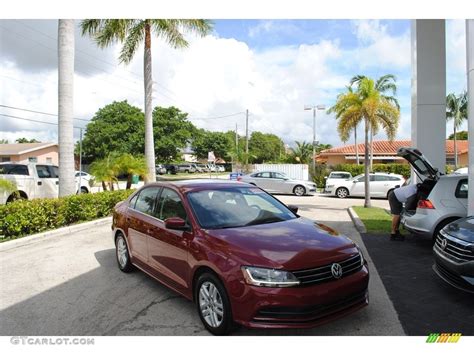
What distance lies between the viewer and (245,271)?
3297 mm

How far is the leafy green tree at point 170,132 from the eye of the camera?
133ft

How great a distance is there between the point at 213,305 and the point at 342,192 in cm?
1700

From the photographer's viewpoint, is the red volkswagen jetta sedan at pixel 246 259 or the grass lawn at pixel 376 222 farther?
the grass lawn at pixel 376 222

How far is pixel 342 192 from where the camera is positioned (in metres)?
19.6

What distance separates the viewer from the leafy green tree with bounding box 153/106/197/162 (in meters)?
40.5

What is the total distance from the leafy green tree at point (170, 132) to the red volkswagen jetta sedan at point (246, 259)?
36.2 m

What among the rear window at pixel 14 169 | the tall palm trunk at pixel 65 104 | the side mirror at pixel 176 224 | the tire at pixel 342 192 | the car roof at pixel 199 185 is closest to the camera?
the side mirror at pixel 176 224

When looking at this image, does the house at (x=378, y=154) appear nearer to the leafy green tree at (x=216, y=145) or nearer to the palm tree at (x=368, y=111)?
the palm tree at (x=368, y=111)

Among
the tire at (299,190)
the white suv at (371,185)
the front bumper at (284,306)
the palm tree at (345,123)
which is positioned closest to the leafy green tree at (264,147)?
the tire at (299,190)

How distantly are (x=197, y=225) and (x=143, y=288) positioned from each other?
62.0 inches

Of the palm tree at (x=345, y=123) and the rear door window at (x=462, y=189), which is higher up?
the palm tree at (x=345, y=123)

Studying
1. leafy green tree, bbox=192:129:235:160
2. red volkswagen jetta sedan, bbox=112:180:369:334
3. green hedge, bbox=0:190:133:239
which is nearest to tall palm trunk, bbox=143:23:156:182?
green hedge, bbox=0:190:133:239

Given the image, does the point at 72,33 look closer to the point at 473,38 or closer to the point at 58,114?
the point at 58,114
